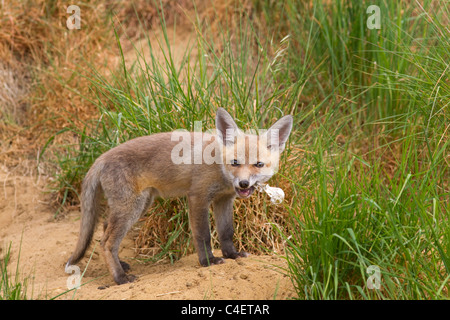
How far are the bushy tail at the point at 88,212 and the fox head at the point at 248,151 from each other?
1.01 metres

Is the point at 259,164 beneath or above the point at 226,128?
beneath

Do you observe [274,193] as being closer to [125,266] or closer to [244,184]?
[244,184]

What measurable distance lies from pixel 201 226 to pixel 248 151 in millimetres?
675

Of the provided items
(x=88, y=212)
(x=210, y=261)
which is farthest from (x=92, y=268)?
(x=210, y=261)

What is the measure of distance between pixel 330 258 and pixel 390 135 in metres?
2.75

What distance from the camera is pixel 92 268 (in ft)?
14.9

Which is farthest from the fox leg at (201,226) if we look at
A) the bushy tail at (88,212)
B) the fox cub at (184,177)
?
the bushy tail at (88,212)

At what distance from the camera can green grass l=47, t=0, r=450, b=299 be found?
3033 mm

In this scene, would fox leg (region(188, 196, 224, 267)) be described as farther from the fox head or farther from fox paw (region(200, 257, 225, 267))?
the fox head

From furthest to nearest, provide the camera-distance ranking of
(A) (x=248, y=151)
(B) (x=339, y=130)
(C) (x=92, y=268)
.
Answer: (B) (x=339, y=130)
(C) (x=92, y=268)
(A) (x=248, y=151)

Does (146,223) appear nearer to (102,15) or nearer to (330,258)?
(330,258)

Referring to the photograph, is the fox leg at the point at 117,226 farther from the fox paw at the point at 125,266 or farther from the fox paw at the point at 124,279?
the fox paw at the point at 125,266

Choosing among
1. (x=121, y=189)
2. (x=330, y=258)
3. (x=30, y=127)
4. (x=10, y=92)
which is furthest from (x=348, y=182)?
(x=10, y=92)

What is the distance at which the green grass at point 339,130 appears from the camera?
3033 mm
